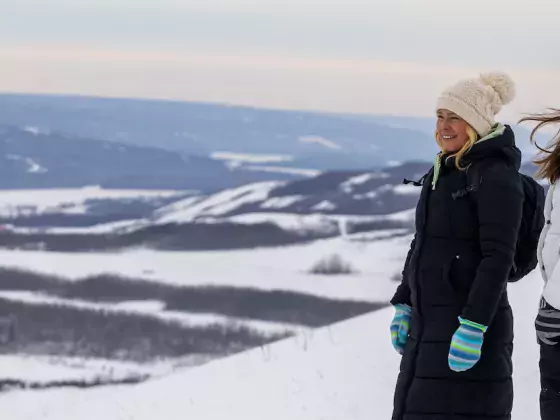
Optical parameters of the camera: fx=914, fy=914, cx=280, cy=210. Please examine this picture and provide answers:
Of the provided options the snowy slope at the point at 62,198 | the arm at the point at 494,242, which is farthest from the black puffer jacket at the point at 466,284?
the snowy slope at the point at 62,198

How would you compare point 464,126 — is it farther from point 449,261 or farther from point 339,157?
point 339,157

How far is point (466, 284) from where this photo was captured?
2922 millimetres

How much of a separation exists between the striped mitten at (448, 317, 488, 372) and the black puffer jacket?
0.02 m

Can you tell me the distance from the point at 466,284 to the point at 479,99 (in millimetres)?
610

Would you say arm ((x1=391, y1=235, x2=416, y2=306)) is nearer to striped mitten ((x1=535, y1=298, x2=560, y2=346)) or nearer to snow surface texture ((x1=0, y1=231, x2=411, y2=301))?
striped mitten ((x1=535, y1=298, x2=560, y2=346))

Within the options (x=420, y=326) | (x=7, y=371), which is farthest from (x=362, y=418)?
(x=7, y=371)

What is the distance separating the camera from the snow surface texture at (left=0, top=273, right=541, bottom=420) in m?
5.00

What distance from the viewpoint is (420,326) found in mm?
3033

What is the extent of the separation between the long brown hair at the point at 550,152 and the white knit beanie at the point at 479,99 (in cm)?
31

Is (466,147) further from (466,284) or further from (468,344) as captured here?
(468,344)

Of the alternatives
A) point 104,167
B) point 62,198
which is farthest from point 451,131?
point 104,167

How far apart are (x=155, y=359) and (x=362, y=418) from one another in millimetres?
7565

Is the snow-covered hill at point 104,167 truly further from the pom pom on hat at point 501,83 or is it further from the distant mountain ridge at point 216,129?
the pom pom on hat at point 501,83

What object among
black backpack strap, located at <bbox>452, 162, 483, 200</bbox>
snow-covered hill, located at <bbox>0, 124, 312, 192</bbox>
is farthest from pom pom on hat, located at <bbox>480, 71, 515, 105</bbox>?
snow-covered hill, located at <bbox>0, 124, 312, 192</bbox>
